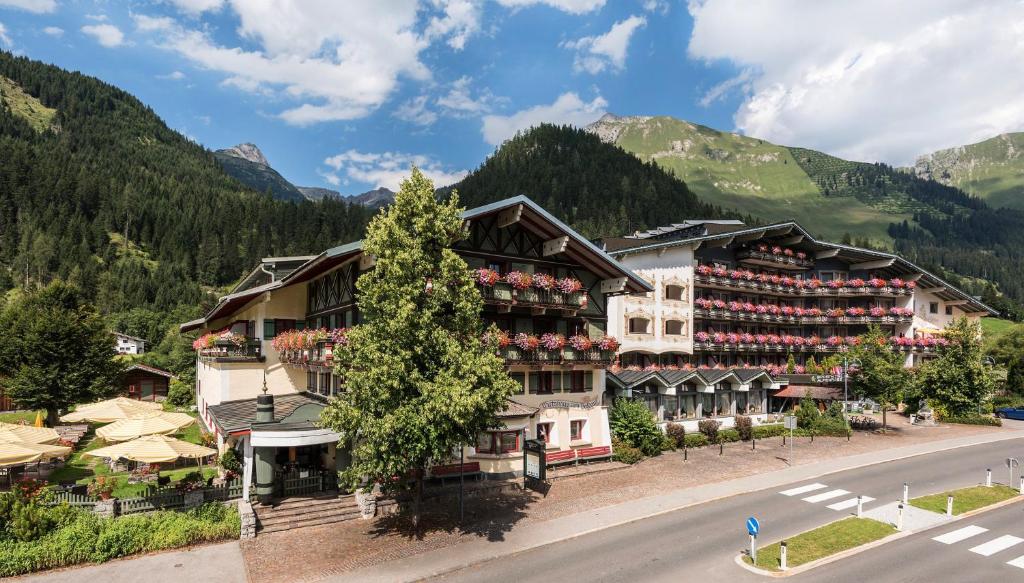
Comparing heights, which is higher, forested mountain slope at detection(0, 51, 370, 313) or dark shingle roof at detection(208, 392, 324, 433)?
forested mountain slope at detection(0, 51, 370, 313)

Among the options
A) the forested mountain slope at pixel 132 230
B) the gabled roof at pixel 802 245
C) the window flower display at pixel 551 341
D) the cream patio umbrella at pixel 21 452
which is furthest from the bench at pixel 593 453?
the forested mountain slope at pixel 132 230

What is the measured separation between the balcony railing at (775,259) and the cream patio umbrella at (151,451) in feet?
150

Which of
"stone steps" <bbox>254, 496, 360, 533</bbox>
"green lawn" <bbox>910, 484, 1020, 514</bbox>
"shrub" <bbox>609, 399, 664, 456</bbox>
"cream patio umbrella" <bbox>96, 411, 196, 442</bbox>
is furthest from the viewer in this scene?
"shrub" <bbox>609, 399, 664, 456</bbox>

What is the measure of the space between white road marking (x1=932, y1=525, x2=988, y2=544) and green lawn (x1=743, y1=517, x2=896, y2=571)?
4.97 ft

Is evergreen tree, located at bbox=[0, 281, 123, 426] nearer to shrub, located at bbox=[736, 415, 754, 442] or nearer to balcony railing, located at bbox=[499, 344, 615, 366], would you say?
balcony railing, located at bbox=[499, 344, 615, 366]

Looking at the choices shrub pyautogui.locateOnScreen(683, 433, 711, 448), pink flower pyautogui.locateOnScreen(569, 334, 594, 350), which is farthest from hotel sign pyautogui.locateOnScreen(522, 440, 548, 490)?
shrub pyautogui.locateOnScreen(683, 433, 711, 448)

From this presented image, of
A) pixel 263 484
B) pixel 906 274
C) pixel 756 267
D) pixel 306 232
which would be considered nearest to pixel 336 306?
pixel 263 484

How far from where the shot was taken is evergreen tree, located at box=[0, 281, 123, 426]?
141ft

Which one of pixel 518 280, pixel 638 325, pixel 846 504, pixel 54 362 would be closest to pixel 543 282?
pixel 518 280

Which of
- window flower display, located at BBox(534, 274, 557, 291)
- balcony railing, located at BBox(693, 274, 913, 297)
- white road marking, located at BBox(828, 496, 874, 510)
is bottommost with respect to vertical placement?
white road marking, located at BBox(828, 496, 874, 510)

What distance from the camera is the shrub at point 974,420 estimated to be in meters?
47.7

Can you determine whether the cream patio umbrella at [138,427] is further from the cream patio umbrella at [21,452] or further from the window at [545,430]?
the window at [545,430]

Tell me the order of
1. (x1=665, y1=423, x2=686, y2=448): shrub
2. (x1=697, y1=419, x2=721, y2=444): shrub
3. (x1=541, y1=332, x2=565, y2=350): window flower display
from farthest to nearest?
(x1=697, y1=419, x2=721, y2=444): shrub
(x1=665, y1=423, x2=686, y2=448): shrub
(x1=541, y1=332, x2=565, y2=350): window flower display

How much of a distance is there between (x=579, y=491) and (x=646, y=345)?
2074 cm
